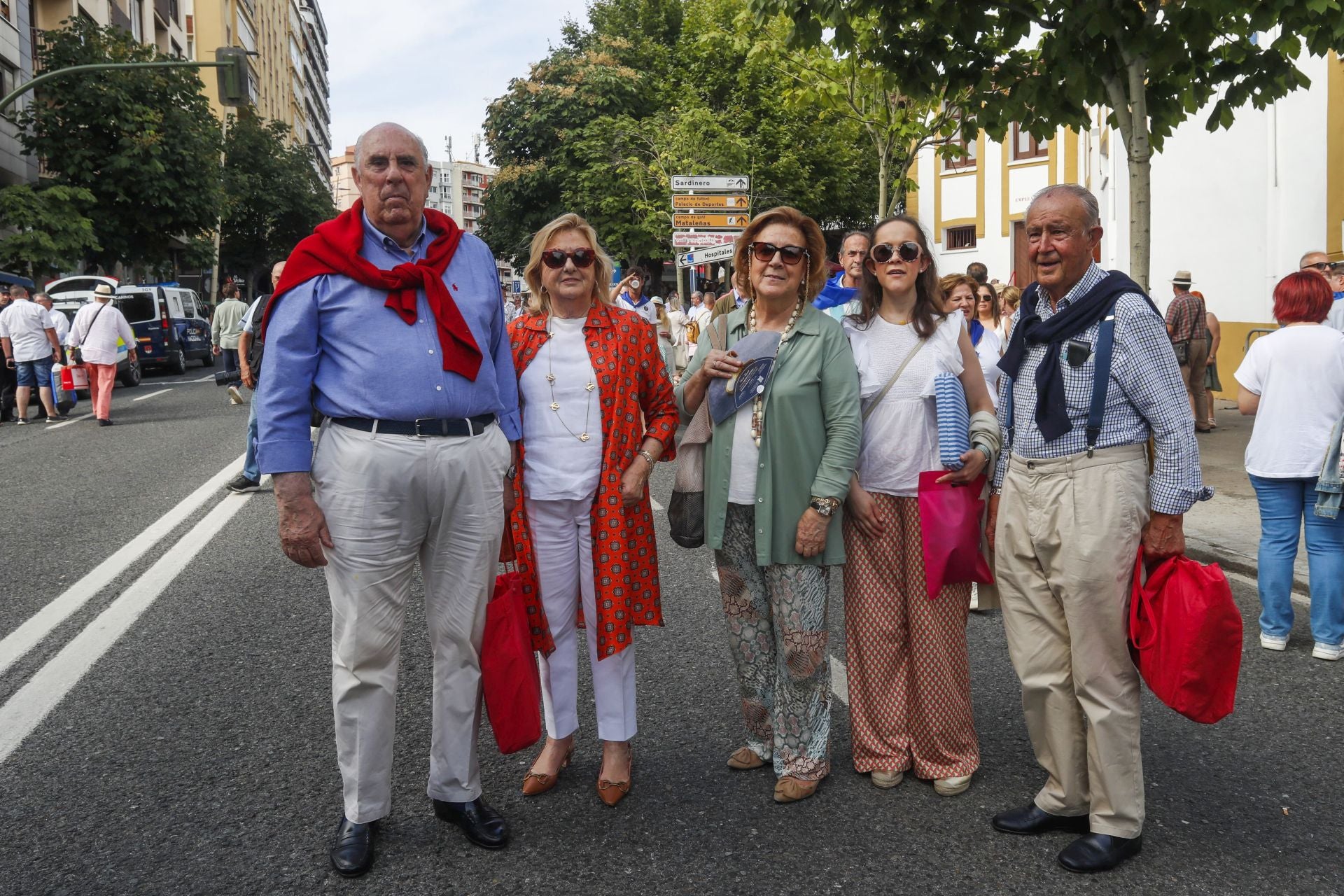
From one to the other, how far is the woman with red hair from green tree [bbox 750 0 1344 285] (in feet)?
9.40

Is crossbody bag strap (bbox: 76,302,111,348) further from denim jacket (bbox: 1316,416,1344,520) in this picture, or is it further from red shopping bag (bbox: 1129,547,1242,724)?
red shopping bag (bbox: 1129,547,1242,724)

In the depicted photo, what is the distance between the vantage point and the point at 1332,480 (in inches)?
217

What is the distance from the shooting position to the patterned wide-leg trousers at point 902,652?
3.97 metres

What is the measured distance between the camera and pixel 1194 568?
329cm

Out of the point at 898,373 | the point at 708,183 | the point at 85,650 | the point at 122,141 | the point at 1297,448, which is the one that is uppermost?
the point at 122,141

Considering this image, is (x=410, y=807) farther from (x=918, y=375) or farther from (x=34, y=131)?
(x=34, y=131)

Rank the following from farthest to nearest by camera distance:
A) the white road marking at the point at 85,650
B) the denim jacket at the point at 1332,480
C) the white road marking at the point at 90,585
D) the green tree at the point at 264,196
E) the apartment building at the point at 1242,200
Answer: the green tree at the point at 264,196
the apartment building at the point at 1242,200
the white road marking at the point at 90,585
the denim jacket at the point at 1332,480
the white road marking at the point at 85,650

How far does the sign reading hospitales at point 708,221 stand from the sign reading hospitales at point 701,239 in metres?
0.10

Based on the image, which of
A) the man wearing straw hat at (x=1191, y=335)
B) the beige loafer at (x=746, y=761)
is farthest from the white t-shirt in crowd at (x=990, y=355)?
the man wearing straw hat at (x=1191, y=335)

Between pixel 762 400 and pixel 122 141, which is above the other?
pixel 122 141

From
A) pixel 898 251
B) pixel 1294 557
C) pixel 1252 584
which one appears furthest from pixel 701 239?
pixel 898 251

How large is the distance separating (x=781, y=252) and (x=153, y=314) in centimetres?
2616

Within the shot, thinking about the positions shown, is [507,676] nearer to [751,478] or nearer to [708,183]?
[751,478]

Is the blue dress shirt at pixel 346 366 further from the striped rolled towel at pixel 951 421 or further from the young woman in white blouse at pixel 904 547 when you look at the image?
the striped rolled towel at pixel 951 421
